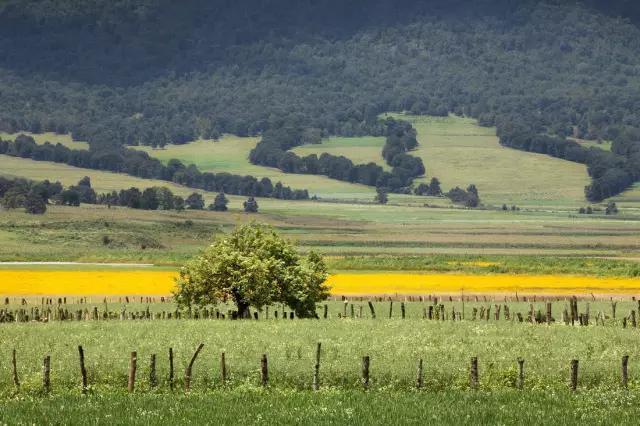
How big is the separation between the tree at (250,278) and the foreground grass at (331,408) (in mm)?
31121

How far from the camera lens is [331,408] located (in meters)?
38.3

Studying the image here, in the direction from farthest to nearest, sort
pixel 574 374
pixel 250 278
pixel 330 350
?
pixel 250 278 < pixel 330 350 < pixel 574 374

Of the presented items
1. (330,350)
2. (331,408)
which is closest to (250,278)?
(330,350)

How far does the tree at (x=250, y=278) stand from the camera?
74.0 metres

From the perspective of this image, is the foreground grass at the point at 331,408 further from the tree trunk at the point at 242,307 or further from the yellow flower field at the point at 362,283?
the yellow flower field at the point at 362,283

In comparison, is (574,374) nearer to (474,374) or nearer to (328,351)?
(474,374)

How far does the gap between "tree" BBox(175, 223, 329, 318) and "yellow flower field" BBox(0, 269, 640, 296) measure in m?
15.7

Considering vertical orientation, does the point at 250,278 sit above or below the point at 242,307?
above

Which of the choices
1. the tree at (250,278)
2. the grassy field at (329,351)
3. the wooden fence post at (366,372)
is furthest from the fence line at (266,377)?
the tree at (250,278)

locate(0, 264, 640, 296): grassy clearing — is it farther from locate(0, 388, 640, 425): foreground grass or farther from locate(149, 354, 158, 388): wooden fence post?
locate(0, 388, 640, 425): foreground grass

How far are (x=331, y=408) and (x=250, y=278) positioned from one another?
3587 centimetres

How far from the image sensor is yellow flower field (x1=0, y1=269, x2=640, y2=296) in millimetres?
98562

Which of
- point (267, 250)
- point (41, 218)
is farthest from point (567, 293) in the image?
point (41, 218)

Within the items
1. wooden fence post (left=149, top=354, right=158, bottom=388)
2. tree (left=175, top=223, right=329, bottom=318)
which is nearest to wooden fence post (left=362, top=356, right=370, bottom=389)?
wooden fence post (left=149, top=354, right=158, bottom=388)
